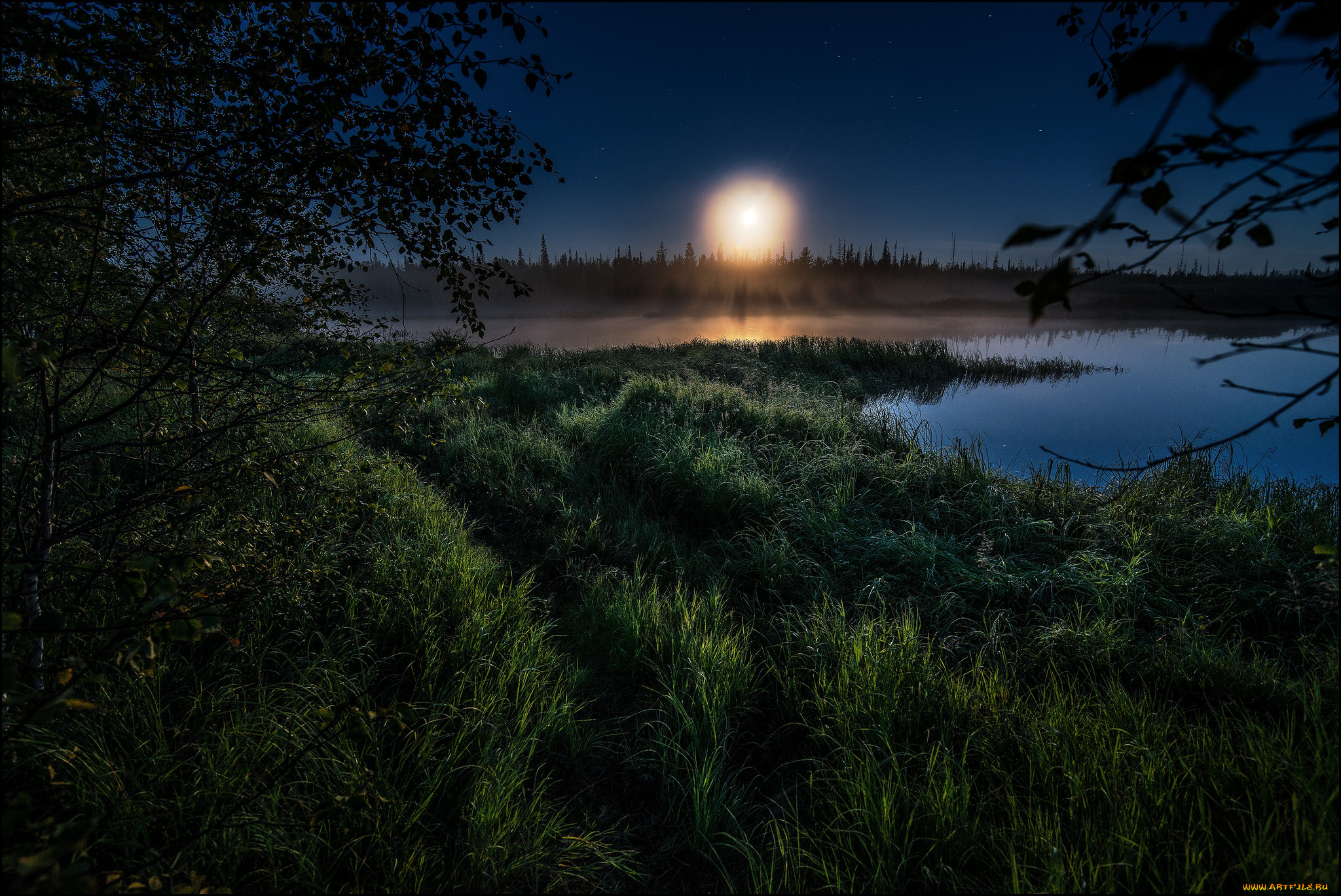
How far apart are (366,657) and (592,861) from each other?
1.78 m

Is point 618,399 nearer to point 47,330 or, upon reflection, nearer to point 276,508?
point 276,508

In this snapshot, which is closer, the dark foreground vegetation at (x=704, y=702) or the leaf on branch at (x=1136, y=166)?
the leaf on branch at (x=1136, y=166)

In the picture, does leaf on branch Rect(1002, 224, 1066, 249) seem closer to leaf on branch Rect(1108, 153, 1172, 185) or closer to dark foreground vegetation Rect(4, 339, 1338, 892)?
leaf on branch Rect(1108, 153, 1172, 185)

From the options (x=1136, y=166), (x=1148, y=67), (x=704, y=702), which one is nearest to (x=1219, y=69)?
(x=1148, y=67)

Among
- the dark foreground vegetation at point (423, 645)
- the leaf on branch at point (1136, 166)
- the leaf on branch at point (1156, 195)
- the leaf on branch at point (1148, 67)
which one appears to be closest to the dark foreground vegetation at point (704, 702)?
the dark foreground vegetation at point (423, 645)

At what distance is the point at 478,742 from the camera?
2562 millimetres

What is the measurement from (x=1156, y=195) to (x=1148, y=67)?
529mm

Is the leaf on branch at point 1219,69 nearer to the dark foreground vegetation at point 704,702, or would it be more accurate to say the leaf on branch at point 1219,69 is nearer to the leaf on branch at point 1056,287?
the leaf on branch at point 1056,287

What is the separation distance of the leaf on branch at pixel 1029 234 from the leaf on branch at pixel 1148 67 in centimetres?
29

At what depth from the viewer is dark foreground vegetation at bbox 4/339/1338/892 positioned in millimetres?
1938

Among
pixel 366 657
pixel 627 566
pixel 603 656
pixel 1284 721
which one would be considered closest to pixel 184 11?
pixel 366 657

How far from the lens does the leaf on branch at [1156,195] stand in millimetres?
1227

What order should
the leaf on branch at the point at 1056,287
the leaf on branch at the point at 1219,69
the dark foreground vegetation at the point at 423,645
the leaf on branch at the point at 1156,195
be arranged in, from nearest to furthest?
the leaf on branch at the point at 1219,69
the leaf on branch at the point at 1056,287
the leaf on branch at the point at 1156,195
the dark foreground vegetation at the point at 423,645

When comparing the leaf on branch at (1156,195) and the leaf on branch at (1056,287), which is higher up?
the leaf on branch at (1156,195)
